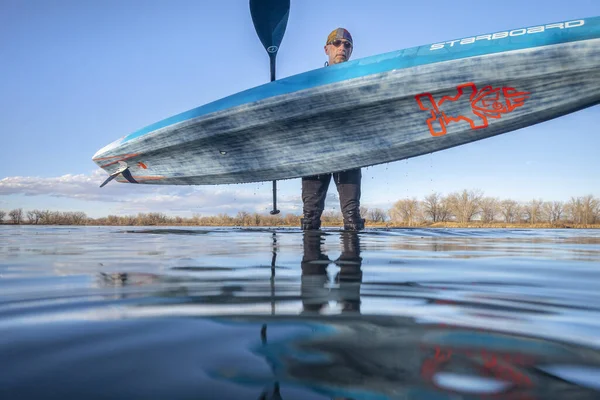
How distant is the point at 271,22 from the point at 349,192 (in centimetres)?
401

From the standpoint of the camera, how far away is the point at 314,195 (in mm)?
7254

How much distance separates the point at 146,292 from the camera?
4.87 feet

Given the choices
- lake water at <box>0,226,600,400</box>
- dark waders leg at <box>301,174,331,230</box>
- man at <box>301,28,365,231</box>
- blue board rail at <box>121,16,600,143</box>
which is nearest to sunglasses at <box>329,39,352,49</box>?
man at <box>301,28,365,231</box>

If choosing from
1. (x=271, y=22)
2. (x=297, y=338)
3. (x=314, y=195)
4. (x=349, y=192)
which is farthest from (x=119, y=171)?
(x=297, y=338)

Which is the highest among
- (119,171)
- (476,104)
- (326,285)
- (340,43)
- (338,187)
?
(340,43)

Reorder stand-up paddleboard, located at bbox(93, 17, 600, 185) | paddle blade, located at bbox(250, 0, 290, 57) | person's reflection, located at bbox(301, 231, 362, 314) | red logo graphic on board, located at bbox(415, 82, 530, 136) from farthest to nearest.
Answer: paddle blade, located at bbox(250, 0, 290, 57) < red logo graphic on board, located at bbox(415, 82, 530, 136) < stand-up paddleboard, located at bbox(93, 17, 600, 185) < person's reflection, located at bbox(301, 231, 362, 314)

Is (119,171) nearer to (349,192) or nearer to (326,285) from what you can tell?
(349,192)

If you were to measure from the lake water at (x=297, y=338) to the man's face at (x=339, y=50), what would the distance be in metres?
5.87

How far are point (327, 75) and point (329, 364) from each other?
593 centimetres

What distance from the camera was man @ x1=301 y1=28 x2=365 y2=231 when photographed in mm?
7023

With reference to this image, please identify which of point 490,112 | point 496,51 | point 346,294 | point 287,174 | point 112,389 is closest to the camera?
point 112,389

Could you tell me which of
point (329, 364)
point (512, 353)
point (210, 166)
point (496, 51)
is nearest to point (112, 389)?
point (329, 364)

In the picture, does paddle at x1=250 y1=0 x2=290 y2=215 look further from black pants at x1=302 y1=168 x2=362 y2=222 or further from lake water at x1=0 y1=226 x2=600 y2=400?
lake water at x1=0 y1=226 x2=600 y2=400

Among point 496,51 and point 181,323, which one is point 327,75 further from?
point 181,323
